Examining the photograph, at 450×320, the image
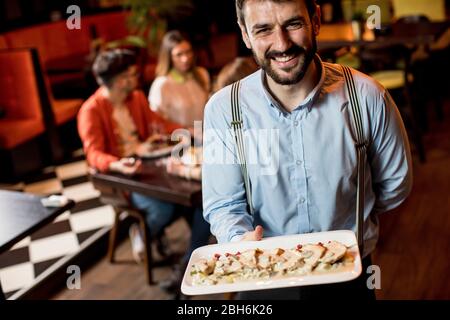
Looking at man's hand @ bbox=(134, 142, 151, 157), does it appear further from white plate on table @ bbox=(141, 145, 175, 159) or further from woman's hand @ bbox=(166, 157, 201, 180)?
woman's hand @ bbox=(166, 157, 201, 180)

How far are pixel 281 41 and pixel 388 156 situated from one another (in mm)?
460

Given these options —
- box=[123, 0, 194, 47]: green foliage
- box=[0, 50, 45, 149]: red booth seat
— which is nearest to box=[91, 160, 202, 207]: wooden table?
box=[0, 50, 45, 149]: red booth seat

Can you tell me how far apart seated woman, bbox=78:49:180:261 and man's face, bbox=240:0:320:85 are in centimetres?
172

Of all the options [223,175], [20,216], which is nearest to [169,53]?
[20,216]

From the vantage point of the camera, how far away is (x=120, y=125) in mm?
3412

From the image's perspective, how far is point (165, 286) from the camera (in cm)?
320

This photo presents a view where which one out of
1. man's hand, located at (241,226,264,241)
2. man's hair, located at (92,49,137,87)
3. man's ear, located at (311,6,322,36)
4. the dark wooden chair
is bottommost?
the dark wooden chair

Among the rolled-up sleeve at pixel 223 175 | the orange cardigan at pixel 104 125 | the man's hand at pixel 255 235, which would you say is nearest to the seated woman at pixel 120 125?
the orange cardigan at pixel 104 125

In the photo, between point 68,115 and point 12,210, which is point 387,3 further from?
point 12,210

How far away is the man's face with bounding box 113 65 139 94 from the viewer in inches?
129

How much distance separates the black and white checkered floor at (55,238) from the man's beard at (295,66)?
2.36 metres

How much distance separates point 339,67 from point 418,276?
1818 millimetres

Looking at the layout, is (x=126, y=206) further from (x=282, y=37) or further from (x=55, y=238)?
(x=282, y=37)
